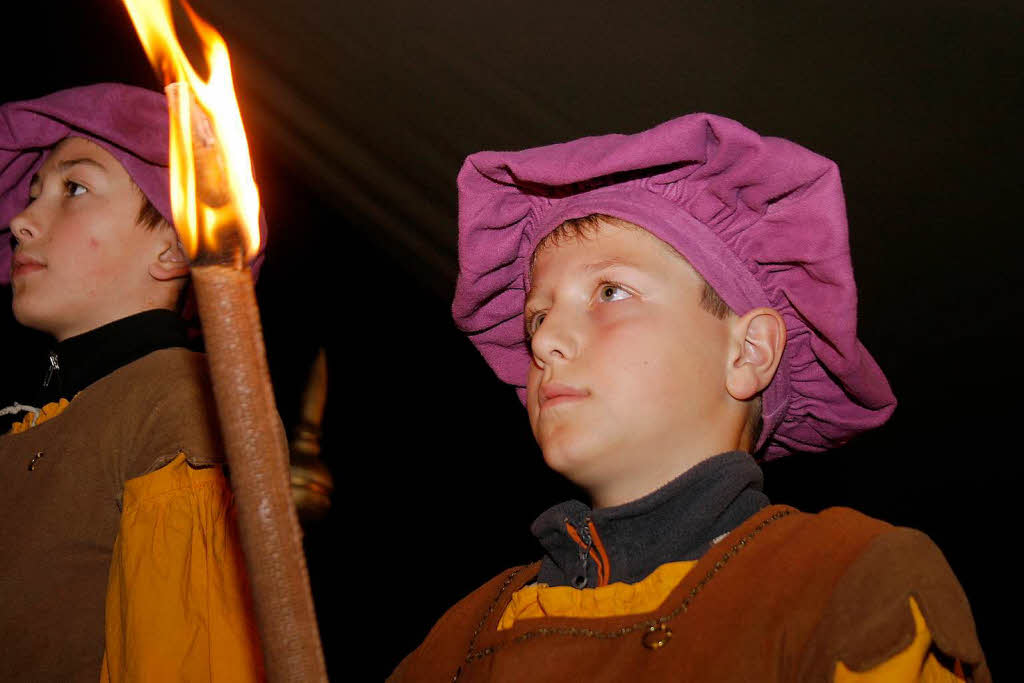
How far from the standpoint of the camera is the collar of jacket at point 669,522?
3.25 feet

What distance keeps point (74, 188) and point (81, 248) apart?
14 centimetres

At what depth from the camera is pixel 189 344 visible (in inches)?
A: 57.5

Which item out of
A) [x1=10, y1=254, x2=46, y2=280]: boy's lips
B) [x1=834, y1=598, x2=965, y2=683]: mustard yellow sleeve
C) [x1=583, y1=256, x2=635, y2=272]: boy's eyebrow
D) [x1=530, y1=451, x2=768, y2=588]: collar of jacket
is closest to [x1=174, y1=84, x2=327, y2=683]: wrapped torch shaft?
[x1=834, y1=598, x2=965, y2=683]: mustard yellow sleeve

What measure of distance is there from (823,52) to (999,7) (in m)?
0.26

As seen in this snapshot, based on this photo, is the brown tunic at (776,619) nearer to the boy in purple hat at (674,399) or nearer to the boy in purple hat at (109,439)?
the boy in purple hat at (674,399)

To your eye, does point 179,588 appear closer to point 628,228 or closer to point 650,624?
point 650,624

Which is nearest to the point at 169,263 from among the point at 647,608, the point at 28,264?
the point at 28,264

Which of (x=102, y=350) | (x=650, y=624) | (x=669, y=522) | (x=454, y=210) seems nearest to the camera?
(x=650, y=624)

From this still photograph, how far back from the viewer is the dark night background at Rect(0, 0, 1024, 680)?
1593 mm

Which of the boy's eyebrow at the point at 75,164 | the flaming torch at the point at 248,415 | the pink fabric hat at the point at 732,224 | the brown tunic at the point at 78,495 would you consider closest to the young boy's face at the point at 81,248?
the boy's eyebrow at the point at 75,164

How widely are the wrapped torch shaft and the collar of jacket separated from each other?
24.0 inches

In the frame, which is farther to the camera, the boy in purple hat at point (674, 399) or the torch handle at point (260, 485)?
the boy in purple hat at point (674, 399)

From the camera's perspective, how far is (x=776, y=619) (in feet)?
2.71

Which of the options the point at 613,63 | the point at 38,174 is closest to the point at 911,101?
the point at 613,63
